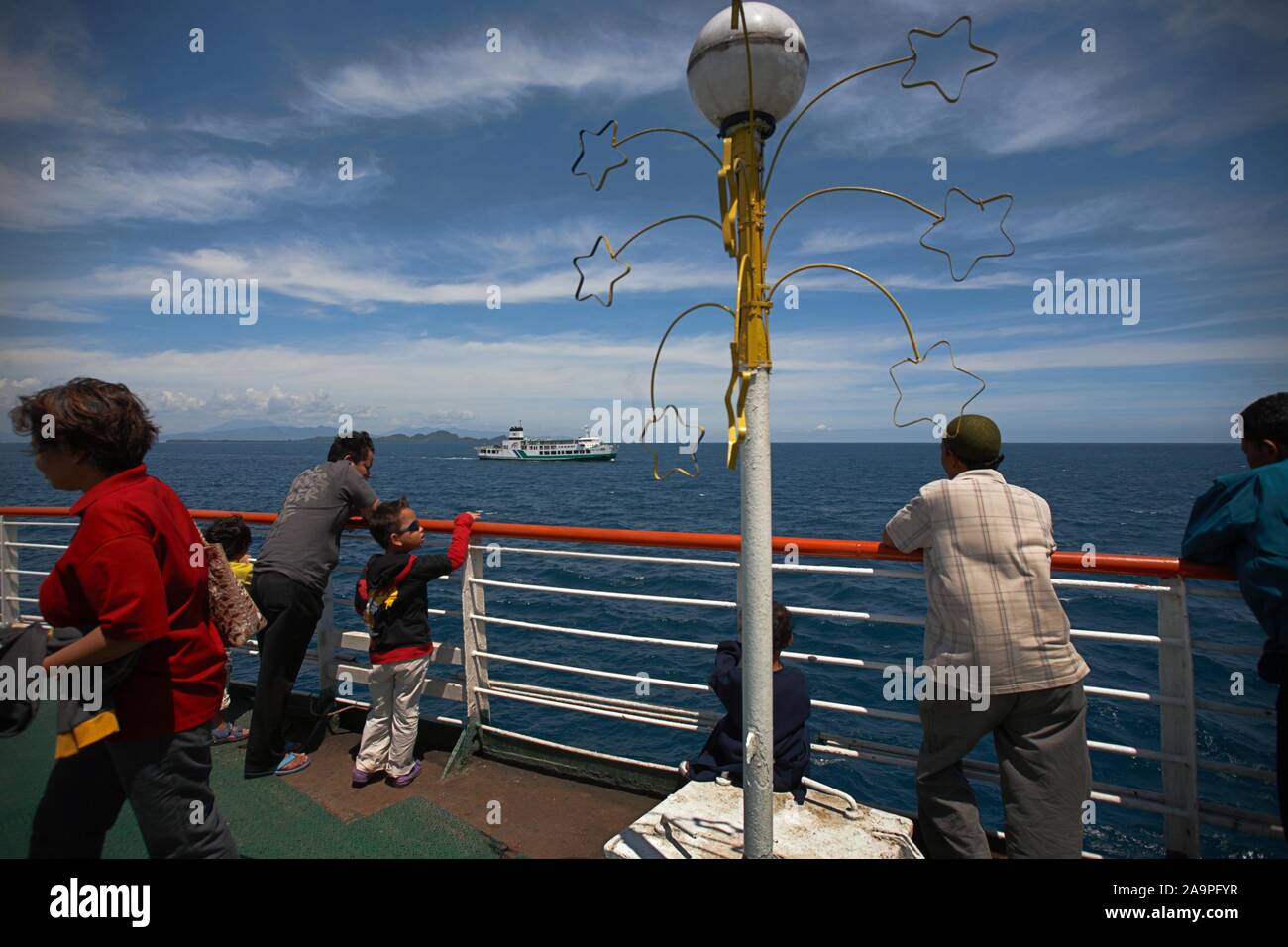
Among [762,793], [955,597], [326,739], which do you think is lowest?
[326,739]

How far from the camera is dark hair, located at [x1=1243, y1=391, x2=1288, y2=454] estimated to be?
98.7 inches

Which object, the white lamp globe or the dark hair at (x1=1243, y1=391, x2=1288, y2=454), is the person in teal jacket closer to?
the dark hair at (x1=1243, y1=391, x2=1288, y2=454)

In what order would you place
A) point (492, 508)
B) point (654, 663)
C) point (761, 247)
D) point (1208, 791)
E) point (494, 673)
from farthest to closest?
point (492, 508) < point (494, 673) < point (654, 663) < point (1208, 791) < point (761, 247)

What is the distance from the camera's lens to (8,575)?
5.64 meters

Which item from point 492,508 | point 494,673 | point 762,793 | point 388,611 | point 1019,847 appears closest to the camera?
point 762,793

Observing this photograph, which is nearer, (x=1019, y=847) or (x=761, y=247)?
(x=761, y=247)

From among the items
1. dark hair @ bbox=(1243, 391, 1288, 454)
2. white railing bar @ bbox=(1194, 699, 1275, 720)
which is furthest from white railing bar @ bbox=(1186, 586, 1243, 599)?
dark hair @ bbox=(1243, 391, 1288, 454)

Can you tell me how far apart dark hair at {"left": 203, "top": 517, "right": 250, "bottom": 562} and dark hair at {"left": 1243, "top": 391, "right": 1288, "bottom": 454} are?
16.2 feet

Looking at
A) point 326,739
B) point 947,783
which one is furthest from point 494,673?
point 947,783

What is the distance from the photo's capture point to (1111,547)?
1078 inches

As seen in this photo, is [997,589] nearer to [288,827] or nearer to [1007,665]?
[1007,665]

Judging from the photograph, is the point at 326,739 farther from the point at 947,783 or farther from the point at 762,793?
the point at 947,783

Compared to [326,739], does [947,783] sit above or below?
above

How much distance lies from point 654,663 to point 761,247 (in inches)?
458
